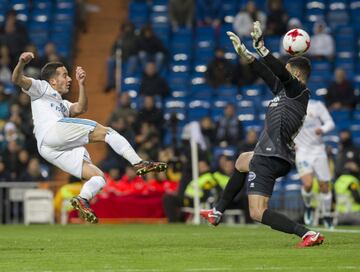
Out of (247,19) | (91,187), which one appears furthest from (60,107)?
(247,19)

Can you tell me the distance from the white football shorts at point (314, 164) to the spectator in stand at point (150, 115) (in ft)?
22.2

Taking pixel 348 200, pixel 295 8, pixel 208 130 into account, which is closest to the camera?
pixel 348 200

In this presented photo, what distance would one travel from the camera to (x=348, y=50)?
88.8 ft

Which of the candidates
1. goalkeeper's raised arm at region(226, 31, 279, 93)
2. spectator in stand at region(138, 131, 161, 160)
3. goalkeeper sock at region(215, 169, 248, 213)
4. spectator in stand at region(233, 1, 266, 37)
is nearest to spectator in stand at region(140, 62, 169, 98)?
spectator in stand at region(138, 131, 161, 160)

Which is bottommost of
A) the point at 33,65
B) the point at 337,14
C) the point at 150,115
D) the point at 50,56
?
the point at 150,115

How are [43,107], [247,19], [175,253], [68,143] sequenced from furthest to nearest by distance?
[247,19], [43,107], [68,143], [175,253]

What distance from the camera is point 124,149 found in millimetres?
13727

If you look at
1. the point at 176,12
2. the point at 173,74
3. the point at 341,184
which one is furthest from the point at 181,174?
the point at 176,12

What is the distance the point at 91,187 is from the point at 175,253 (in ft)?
6.88

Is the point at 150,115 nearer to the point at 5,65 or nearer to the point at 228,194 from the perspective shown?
the point at 5,65

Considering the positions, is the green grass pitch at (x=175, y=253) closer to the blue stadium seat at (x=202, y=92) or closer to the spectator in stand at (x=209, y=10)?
the blue stadium seat at (x=202, y=92)

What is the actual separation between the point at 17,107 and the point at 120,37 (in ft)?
13.2

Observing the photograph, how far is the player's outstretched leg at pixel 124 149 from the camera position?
1332cm

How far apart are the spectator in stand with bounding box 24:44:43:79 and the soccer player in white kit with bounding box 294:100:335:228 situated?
29.5 feet
